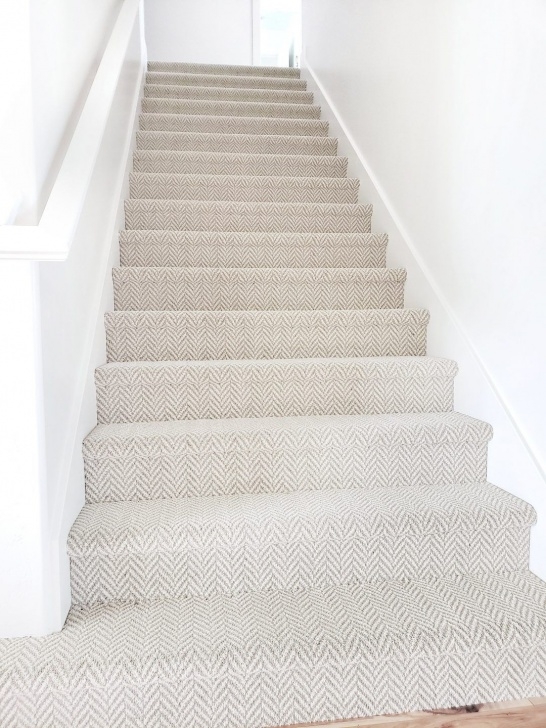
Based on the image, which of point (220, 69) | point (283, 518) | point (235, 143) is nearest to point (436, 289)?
point (283, 518)

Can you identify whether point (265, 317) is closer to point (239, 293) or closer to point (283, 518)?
point (239, 293)

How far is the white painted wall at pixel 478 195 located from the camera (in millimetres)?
1373

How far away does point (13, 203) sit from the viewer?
100 cm

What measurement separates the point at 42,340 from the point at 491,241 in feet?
3.93

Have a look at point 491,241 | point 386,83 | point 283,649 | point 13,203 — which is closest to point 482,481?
point 491,241

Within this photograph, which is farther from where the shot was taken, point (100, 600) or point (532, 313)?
point (532, 313)

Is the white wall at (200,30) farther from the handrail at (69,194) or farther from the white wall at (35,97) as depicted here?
the white wall at (35,97)

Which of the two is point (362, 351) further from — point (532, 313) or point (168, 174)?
point (168, 174)

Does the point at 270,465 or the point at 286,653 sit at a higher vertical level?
the point at 270,465

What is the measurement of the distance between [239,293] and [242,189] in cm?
81

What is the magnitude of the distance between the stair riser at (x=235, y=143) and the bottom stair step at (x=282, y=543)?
2.17 metres

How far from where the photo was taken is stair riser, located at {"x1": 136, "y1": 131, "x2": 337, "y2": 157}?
296 centimetres

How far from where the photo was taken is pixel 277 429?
147 centimetres

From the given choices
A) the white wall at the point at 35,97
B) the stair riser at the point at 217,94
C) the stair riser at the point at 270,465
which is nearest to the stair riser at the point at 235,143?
the stair riser at the point at 217,94
